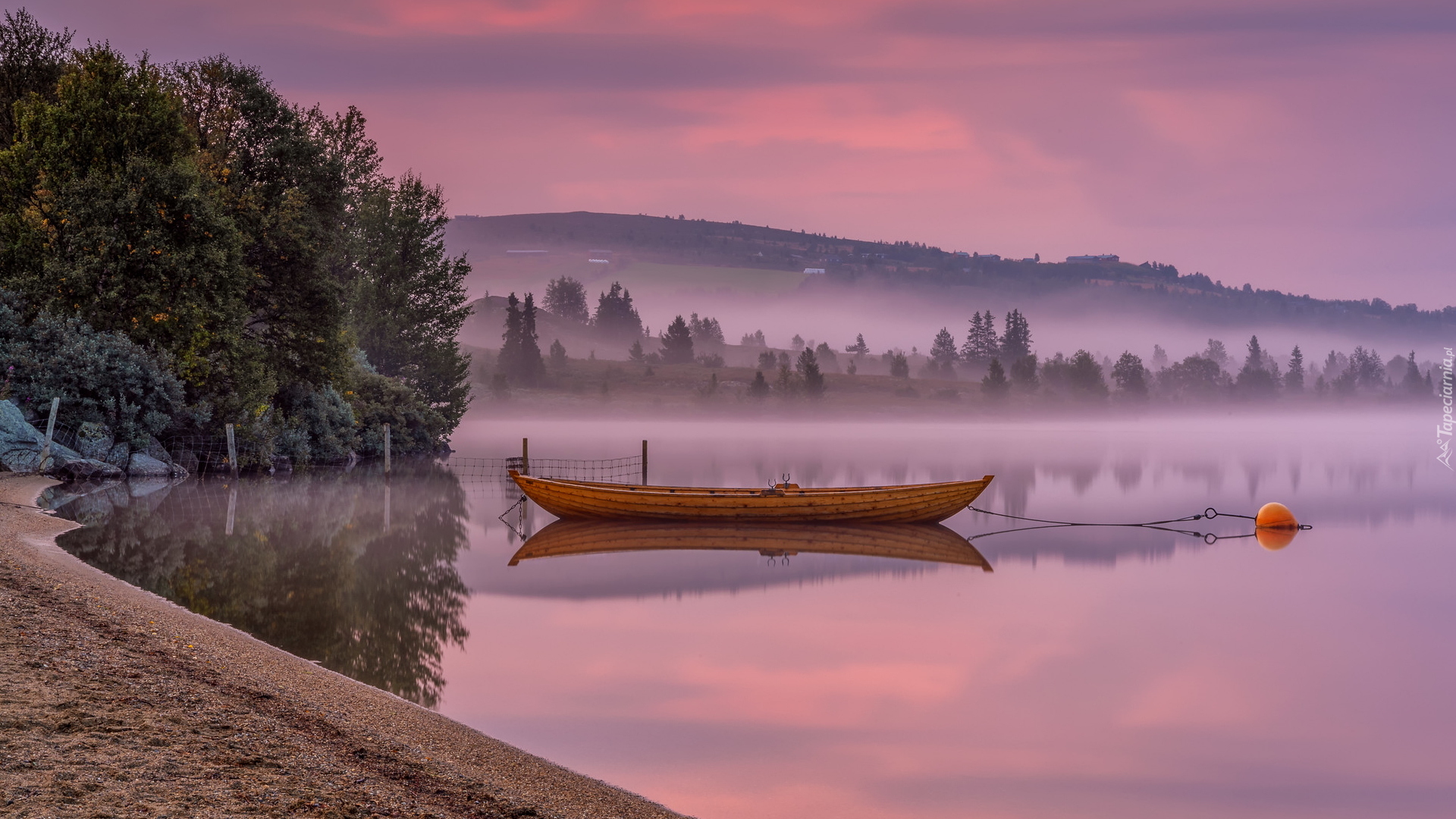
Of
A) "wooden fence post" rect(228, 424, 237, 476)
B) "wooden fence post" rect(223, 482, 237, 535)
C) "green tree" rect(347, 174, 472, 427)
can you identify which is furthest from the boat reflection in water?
"green tree" rect(347, 174, 472, 427)

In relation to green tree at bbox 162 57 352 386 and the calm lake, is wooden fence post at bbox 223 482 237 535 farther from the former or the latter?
green tree at bbox 162 57 352 386

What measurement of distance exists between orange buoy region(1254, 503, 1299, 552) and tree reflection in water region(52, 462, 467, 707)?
29479 millimetres

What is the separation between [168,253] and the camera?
43.0m

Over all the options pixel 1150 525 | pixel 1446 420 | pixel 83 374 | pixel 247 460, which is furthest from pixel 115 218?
pixel 1446 420

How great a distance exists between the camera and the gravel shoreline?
8.32m

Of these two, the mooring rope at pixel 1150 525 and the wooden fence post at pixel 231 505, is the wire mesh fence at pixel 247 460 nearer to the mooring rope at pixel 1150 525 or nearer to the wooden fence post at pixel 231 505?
the wooden fence post at pixel 231 505

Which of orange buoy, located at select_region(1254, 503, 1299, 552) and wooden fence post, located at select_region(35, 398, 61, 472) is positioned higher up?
wooden fence post, located at select_region(35, 398, 61, 472)

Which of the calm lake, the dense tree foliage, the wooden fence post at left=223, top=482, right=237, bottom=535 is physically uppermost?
the dense tree foliage

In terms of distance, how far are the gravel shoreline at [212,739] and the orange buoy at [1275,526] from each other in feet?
118

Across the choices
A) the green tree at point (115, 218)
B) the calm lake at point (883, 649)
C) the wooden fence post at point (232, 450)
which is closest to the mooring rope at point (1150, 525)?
the calm lake at point (883, 649)

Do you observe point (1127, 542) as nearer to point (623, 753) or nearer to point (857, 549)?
point (857, 549)

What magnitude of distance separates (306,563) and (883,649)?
1438 cm

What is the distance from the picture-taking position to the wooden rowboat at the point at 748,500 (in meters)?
36.3

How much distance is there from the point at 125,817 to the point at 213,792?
0.82 meters
